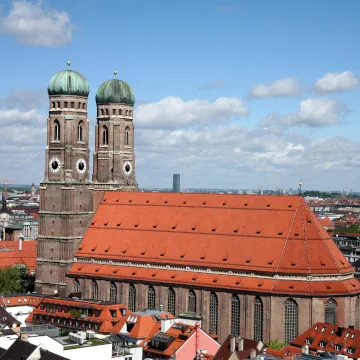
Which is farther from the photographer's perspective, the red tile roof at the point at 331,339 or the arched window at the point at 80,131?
the arched window at the point at 80,131

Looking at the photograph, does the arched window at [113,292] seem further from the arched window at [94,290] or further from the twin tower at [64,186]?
the twin tower at [64,186]

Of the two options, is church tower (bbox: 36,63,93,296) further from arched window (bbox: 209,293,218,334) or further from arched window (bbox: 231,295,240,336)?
arched window (bbox: 231,295,240,336)

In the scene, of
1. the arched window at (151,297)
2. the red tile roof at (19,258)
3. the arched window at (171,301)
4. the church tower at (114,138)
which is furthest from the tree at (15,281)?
the arched window at (171,301)

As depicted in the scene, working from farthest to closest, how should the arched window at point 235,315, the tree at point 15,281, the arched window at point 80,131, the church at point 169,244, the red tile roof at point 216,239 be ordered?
the tree at point 15,281
the arched window at point 80,131
the arched window at point 235,315
the red tile roof at point 216,239
the church at point 169,244

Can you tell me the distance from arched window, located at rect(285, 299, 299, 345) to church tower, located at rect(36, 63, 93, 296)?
3508 centimetres

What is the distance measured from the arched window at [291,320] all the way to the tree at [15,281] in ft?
159

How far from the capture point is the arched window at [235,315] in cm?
11100

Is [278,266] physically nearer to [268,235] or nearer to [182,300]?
[268,235]

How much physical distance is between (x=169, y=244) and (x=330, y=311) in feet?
83.8

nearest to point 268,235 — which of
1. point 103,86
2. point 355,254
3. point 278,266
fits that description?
point 278,266

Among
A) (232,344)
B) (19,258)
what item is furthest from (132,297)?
(19,258)

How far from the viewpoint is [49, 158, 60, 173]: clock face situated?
420 ft

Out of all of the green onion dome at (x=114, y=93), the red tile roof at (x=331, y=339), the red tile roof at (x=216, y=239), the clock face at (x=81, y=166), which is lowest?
the red tile roof at (x=331, y=339)

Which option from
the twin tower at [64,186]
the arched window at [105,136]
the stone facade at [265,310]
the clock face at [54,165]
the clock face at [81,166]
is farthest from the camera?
the arched window at [105,136]
